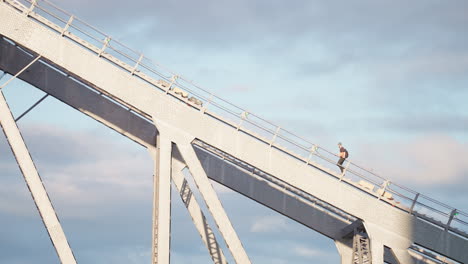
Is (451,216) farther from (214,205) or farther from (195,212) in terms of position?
(195,212)

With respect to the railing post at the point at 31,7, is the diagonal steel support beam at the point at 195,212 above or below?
below

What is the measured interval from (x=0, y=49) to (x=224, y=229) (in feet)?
35.4

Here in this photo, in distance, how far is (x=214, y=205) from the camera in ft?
104

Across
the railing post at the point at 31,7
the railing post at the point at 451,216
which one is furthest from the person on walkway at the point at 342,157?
the railing post at the point at 31,7

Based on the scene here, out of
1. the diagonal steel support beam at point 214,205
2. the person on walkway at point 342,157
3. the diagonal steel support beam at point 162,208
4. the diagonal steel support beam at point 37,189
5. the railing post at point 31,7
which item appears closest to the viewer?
the diagonal steel support beam at point 37,189

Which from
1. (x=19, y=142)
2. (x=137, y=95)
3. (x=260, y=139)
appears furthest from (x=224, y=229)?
(x=19, y=142)

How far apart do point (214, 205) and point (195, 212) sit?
8.37 ft

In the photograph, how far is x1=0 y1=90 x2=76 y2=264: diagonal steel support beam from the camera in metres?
30.8

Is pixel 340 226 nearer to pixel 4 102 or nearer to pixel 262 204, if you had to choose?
pixel 262 204

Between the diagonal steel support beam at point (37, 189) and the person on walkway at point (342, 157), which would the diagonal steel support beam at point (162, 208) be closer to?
the diagonal steel support beam at point (37, 189)

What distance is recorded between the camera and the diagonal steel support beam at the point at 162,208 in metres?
31.0

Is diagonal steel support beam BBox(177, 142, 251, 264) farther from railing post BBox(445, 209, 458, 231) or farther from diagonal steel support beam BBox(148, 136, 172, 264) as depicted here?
railing post BBox(445, 209, 458, 231)

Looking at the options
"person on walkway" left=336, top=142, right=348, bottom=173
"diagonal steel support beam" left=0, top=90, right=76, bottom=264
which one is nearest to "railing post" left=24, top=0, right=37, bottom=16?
"diagonal steel support beam" left=0, top=90, right=76, bottom=264

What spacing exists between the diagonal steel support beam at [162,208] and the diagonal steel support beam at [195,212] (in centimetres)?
180
